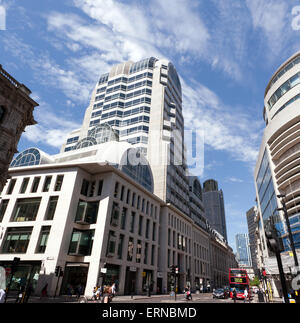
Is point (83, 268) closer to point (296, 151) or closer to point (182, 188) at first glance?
point (296, 151)

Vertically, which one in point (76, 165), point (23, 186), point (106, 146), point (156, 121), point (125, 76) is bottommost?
point (23, 186)

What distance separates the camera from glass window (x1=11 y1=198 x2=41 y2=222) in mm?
34647

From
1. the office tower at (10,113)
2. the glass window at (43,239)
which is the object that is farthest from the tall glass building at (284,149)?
the office tower at (10,113)

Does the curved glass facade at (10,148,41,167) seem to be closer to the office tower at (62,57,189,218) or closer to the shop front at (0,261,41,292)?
the office tower at (62,57,189,218)

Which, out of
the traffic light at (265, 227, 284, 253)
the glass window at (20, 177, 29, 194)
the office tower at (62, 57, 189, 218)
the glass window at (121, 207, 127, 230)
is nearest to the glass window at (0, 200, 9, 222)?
the glass window at (20, 177, 29, 194)

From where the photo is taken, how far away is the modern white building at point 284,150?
35.8 meters

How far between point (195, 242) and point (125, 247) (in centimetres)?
3860

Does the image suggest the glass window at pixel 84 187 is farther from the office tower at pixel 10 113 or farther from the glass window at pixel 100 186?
the office tower at pixel 10 113

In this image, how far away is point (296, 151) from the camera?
3706cm

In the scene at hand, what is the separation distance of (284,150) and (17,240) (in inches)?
1761

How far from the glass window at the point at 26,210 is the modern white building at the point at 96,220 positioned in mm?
158

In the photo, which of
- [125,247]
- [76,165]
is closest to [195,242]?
[125,247]

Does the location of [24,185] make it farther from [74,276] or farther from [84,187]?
[74,276]

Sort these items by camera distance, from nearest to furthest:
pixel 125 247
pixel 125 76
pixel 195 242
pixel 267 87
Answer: pixel 125 247 → pixel 267 87 → pixel 195 242 → pixel 125 76
